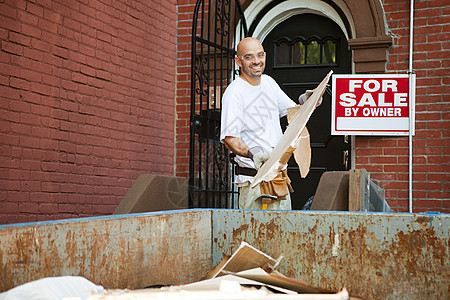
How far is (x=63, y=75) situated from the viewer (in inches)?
193

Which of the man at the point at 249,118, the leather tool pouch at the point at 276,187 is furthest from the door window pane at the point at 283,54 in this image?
the leather tool pouch at the point at 276,187

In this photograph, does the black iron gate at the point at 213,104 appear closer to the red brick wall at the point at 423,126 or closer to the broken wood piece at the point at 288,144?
the red brick wall at the point at 423,126

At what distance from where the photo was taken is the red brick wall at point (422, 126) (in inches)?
206

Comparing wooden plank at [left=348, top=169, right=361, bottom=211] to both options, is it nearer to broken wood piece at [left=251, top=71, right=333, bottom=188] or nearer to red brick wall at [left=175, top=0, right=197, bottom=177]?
broken wood piece at [left=251, top=71, right=333, bottom=188]

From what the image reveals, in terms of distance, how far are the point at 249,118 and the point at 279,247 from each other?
4.68 feet

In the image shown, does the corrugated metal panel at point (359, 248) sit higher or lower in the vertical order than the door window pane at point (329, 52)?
lower

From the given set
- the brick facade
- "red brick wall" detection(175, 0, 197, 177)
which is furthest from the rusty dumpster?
"red brick wall" detection(175, 0, 197, 177)

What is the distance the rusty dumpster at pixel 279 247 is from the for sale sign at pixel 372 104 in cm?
296

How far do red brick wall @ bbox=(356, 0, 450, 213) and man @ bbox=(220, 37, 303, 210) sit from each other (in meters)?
1.80

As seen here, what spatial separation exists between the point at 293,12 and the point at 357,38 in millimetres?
919

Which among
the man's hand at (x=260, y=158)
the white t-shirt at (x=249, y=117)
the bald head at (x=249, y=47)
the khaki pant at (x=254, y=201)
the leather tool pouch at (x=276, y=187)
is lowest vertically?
the khaki pant at (x=254, y=201)

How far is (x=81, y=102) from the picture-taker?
16.8 feet

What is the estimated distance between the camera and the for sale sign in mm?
5258

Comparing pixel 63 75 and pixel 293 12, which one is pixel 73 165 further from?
pixel 293 12
